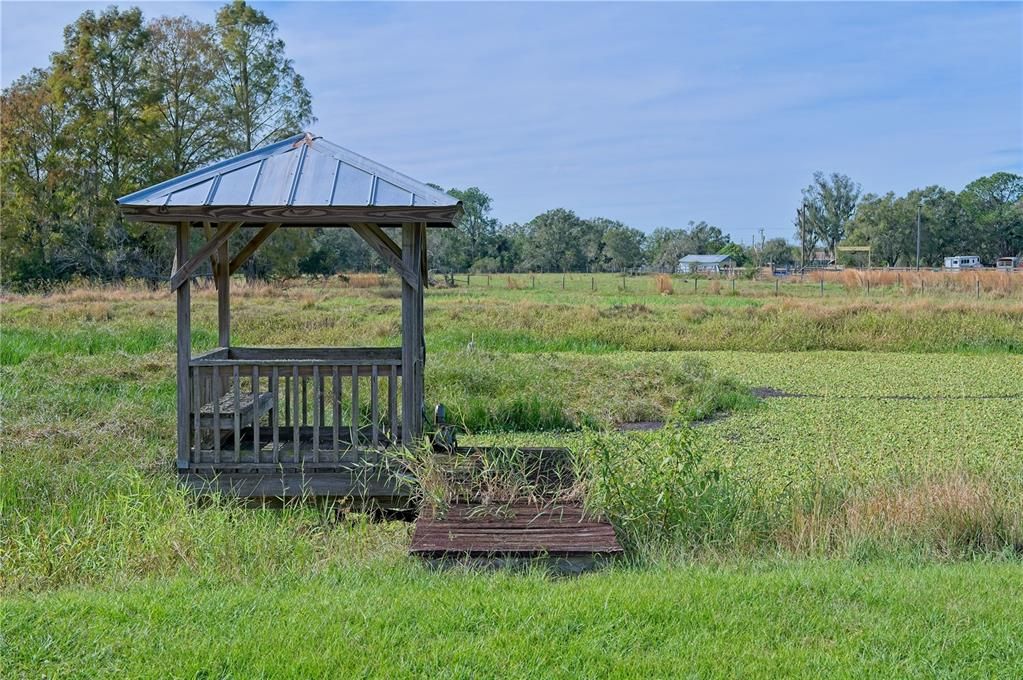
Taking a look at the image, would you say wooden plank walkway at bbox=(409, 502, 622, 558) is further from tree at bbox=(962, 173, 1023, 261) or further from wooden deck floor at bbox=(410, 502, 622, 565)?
tree at bbox=(962, 173, 1023, 261)

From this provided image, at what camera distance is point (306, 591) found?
4523 mm

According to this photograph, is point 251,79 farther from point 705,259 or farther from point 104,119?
point 705,259

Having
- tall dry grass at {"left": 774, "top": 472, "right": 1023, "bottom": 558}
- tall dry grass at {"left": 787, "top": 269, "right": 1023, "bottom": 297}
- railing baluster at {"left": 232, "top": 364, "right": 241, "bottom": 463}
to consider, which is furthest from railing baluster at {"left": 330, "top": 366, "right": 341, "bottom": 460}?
tall dry grass at {"left": 787, "top": 269, "right": 1023, "bottom": 297}

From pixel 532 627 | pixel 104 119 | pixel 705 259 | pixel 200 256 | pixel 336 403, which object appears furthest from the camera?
pixel 705 259

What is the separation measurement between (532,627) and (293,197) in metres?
4.00

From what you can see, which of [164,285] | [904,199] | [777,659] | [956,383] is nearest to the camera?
[777,659]

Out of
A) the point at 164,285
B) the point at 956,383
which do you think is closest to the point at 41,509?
the point at 956,383

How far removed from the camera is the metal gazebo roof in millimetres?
6750

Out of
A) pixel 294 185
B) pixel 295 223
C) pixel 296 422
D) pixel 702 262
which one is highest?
pixel 702 262

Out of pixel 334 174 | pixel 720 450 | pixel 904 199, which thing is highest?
pixel 904 199

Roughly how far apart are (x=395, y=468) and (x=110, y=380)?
270 inches

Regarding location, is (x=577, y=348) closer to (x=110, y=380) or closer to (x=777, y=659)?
(x=110, y=380)

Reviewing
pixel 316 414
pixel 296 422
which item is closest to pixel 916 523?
pixel 316 414

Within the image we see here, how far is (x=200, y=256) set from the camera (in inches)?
265
